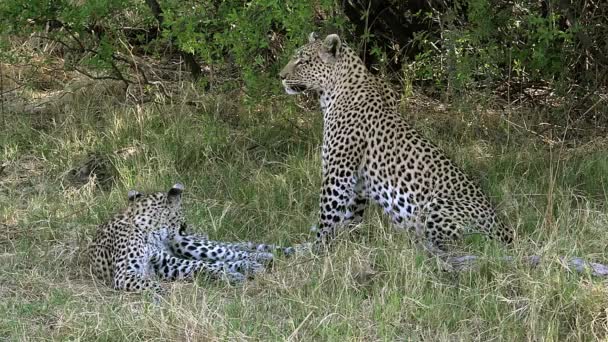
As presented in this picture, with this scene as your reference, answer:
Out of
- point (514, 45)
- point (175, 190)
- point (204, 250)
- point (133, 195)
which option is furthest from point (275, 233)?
point (514, 45)

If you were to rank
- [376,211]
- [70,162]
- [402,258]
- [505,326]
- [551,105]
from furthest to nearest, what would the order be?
[551,105], [70,162], [376,211], [402,258], [505,326]

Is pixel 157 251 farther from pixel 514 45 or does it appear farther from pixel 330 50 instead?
pixel 514 45

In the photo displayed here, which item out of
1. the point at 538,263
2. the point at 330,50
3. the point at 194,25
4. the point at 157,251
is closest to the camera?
the point at 538,263

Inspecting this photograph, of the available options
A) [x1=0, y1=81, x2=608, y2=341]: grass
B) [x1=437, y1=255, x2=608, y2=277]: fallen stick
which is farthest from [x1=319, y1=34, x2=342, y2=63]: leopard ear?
[x1=437, y1=255, x2=608, y2=277]: fallen stick

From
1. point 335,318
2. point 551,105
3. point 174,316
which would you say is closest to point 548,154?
point 551,105

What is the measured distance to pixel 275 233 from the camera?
25.0 ft

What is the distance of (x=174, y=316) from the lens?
572cm

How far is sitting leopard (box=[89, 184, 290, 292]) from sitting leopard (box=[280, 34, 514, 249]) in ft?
2.04

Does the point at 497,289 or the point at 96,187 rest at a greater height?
the point at 497,289

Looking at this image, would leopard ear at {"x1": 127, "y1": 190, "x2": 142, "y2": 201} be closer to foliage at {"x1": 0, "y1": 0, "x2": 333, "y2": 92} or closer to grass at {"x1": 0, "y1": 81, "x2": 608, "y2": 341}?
grass at {"x1": 0, "y1": 81, "x2": 608, "y2": 341}

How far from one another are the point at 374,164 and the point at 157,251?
1693 mm

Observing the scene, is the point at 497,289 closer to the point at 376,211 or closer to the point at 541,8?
the point at 376,211

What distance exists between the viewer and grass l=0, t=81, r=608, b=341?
5691 mm

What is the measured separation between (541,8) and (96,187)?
4.48 metres
